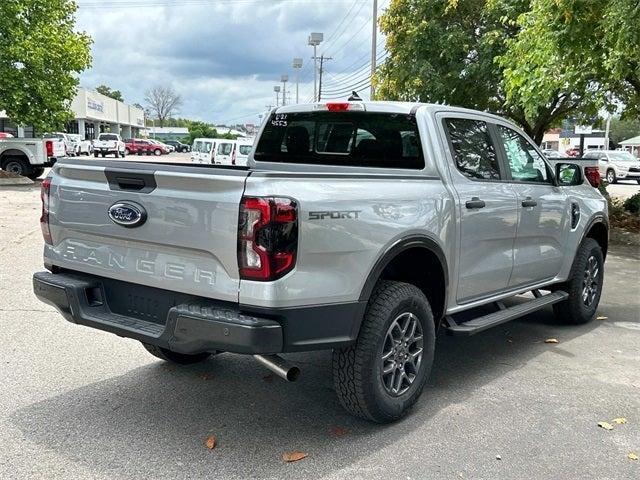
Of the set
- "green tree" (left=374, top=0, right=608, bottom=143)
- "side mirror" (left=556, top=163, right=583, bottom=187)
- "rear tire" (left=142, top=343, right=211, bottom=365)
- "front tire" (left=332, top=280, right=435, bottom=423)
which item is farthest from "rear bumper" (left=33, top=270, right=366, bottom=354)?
"green tree" (left=374, top=0, right=608, bottom=143)

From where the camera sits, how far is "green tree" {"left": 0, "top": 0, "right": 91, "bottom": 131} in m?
19.6

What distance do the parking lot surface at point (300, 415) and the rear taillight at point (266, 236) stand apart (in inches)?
42.8

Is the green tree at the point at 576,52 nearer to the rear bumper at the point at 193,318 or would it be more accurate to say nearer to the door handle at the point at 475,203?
the door handle at the point at 475,203

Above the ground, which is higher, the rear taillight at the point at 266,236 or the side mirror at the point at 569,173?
the side mirror at the point at 569,173

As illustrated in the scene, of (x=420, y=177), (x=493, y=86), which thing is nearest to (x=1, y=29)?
(x=493, y=86)

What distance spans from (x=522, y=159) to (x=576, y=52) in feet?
16.8

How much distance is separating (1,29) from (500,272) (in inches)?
775

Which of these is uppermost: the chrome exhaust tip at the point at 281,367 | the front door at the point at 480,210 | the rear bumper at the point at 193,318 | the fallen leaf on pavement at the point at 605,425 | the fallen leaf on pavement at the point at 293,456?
the front door at the point at 480,210

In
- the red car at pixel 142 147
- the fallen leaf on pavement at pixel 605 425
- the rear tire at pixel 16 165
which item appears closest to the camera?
the fallen leaf on pavement at pixel 605 425

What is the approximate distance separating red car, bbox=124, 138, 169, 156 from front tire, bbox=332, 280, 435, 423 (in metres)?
60.6

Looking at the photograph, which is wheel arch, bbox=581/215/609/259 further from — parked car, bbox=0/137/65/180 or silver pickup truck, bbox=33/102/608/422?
parked car, bbox=0/137/65/180

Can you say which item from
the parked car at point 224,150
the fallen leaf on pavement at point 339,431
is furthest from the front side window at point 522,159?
the parked car at point 224,150

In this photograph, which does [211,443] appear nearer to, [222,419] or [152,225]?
[222,419]

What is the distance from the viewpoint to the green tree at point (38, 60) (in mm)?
19562
